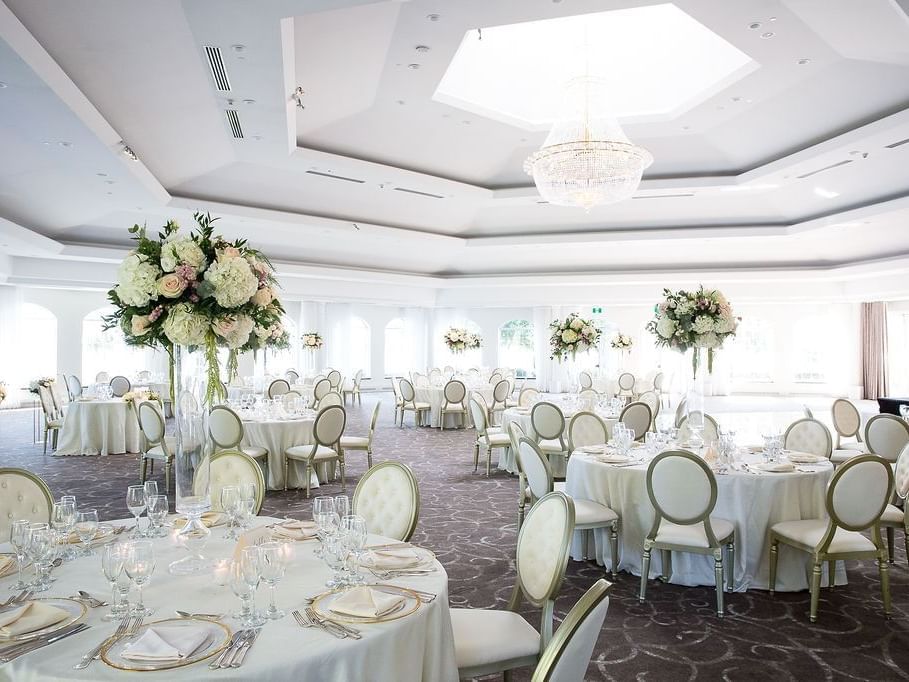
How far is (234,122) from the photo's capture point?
774 centimetres

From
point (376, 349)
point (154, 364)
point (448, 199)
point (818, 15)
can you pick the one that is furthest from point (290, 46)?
point (376, 349)

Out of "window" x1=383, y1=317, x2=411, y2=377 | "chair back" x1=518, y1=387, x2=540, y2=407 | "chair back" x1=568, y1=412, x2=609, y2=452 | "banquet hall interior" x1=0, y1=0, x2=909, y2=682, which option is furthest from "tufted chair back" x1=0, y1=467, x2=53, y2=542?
"window" x1=383, y1=317, x2=411, y2=377

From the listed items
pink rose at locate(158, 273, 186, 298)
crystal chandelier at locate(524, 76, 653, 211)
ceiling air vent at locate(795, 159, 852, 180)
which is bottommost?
pink rose at locate(158, 273, 186, 298)

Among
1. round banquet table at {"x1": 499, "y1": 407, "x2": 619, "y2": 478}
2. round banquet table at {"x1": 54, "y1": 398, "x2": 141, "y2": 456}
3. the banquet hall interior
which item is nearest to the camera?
the banquet hall interior

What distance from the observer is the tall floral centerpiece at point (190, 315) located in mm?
3037

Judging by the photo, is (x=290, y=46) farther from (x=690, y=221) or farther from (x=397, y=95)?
(x=690, y=221)

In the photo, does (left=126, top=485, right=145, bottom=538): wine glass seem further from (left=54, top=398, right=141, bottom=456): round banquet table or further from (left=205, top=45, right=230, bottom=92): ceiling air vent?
(left=54, top=398, right=141, bottom=456): round banquet table

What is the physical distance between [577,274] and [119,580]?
17.1m

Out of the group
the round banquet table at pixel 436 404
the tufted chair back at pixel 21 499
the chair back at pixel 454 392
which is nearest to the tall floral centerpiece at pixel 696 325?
the tufted chair back at pixel 21 499

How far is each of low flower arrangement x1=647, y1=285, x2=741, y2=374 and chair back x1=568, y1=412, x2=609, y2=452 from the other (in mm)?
1154

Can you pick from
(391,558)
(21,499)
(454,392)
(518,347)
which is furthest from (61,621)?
(518,347)

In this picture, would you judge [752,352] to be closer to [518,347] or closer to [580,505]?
[518,347]

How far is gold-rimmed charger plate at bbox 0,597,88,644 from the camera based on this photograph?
6.58 feet

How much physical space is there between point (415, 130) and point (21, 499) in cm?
761
